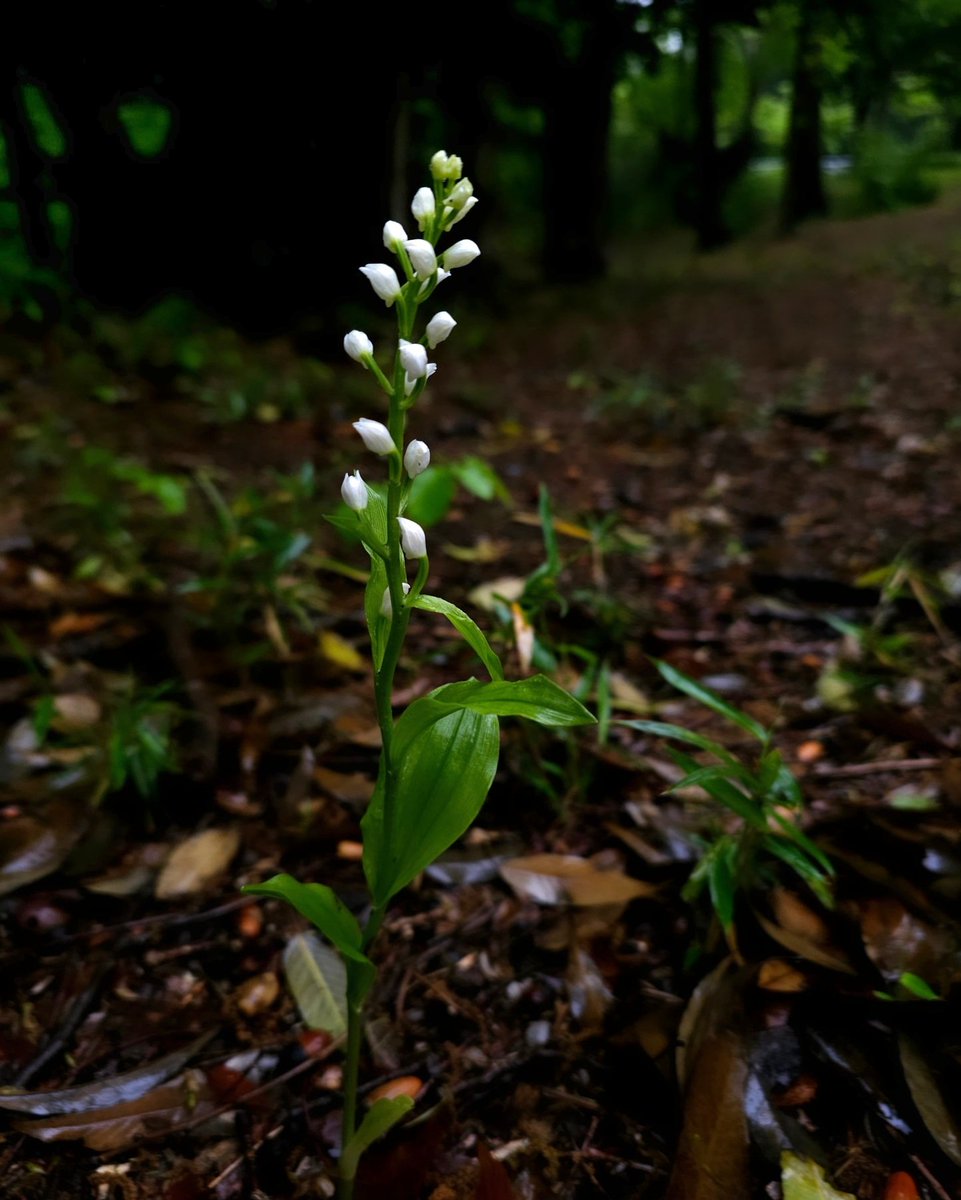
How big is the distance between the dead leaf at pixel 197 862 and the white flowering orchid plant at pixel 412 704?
59 centimetres

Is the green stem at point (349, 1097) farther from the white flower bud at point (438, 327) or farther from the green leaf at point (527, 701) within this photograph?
the white flower bud at point (438, 327)

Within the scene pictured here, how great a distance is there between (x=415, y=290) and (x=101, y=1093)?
1.17 m

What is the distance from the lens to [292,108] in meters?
4.39

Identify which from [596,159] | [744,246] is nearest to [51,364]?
[596,159]

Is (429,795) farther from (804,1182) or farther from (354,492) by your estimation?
(804,1182)

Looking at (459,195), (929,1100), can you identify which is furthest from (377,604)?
(929,1100)

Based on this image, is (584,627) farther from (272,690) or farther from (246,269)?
(246,269)

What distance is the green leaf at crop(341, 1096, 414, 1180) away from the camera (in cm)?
100

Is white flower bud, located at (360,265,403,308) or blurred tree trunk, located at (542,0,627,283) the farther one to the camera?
blurred tree trunk, located at (542,0,627,283)

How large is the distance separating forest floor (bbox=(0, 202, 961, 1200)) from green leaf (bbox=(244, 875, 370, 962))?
0.33 meters

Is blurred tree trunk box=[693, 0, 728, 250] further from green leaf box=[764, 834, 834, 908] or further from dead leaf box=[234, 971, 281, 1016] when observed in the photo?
dead leaf box=[234, 971, 281, 1016]

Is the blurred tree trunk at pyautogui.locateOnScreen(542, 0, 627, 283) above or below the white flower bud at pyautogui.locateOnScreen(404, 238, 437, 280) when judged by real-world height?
above

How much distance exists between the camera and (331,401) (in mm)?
4258

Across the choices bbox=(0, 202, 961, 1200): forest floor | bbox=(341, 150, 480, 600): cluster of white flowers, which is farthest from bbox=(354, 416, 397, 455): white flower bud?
bbox=(0, 202, 961, 1200): forest floor
